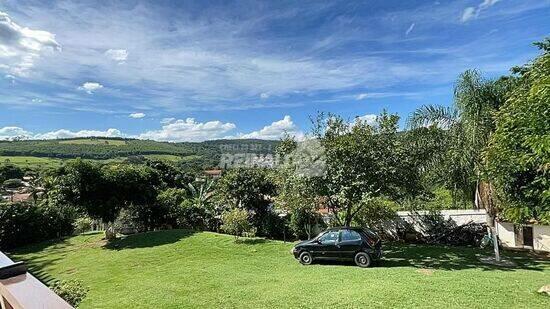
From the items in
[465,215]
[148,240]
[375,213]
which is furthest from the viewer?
[148,240]

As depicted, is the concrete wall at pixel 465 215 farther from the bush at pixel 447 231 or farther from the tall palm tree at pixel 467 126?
the tall palm tree at pixel 467 126

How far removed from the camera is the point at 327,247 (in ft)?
43.4

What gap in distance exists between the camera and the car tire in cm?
1259

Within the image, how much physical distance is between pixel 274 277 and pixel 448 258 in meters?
7.54

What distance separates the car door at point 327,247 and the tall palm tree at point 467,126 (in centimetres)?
807

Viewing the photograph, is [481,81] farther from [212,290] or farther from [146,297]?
[146,297]

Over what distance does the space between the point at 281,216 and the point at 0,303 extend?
17903 mm

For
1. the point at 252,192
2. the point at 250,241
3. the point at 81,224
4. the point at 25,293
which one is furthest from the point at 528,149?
the point at 81,224

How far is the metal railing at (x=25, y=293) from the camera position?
2.07m

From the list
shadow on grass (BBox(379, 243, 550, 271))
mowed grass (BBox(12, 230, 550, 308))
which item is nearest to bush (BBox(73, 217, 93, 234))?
mowed grass (BBox(12, 230, 550, 308))

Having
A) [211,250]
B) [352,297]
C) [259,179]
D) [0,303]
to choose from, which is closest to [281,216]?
[259,179]

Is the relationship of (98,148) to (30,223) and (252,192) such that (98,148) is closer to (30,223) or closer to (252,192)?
(30,223)

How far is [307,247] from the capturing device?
532 inches

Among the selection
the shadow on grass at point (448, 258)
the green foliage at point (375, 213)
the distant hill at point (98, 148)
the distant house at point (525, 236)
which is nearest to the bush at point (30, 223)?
the green foliage at point (375, 213)
